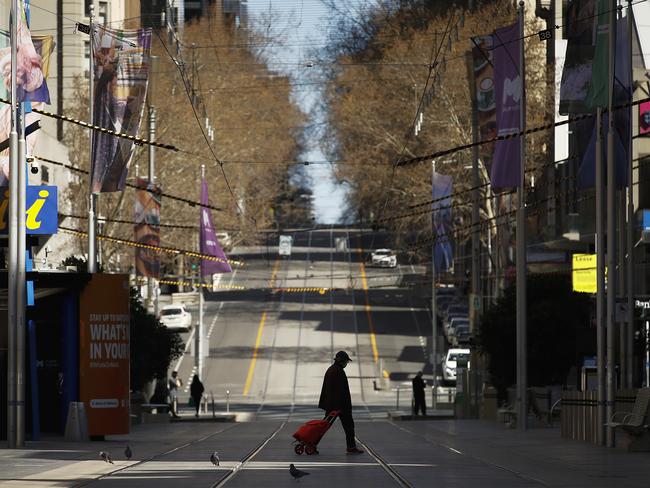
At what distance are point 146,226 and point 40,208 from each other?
17.4 metres

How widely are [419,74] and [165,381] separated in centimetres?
3007

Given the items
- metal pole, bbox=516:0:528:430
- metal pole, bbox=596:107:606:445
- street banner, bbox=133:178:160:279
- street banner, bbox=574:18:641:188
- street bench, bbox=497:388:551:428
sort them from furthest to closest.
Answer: street banner, bbox=133:178:160:279 → street bench, bbox=497:388:551:428 → metal pole, bbox=516:0:528:430 → street banner, bbox=574:18:641:188 → metal pole, bbox=596:107:606:445

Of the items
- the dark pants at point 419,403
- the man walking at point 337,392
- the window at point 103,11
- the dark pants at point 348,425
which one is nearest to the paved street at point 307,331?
the dark pants at point 419,403

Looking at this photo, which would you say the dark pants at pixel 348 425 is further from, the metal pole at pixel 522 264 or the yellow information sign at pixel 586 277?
the yellow information sign at pixel 586 277

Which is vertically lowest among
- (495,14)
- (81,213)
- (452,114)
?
(81,213)

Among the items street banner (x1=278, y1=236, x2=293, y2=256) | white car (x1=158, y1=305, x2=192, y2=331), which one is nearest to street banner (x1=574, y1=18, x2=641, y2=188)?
white car (x1=158, y1=305, x2=192, y2=331)

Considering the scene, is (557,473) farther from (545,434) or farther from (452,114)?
(452,114)

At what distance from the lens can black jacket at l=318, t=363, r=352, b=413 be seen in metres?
22.6

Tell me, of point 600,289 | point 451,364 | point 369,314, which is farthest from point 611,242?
point 369,314

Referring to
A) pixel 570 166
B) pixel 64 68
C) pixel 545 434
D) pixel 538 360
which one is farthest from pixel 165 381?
pixel 64 68

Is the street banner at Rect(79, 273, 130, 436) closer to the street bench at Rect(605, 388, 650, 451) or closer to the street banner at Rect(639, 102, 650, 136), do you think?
the street bench at Rect(605, 388, 650, 451)

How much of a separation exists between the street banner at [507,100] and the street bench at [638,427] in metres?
11.5

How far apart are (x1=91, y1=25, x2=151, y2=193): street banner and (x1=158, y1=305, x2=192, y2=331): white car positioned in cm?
4688

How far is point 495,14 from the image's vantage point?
238 ft
